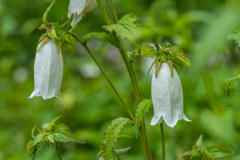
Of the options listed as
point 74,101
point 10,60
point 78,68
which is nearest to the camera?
point 74,101

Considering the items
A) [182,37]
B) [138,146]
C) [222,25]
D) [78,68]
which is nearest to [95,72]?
[78,68]

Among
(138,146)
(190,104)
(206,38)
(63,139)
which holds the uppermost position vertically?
(206,38)

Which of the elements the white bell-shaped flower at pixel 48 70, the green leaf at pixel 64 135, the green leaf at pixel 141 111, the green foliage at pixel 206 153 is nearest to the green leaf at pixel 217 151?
the green foliage at pixel 206 153

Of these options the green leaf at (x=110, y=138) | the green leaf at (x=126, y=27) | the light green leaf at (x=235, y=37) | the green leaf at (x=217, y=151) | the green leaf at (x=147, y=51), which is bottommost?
the green leaf at (x=217, y=151)

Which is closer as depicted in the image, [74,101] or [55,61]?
[55,61]

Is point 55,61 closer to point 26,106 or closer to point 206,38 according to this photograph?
point 206,38

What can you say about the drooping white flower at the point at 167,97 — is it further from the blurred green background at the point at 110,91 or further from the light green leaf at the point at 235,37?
the light green leaf at the point at 235,37

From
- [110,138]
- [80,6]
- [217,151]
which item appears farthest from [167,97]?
[80,6]

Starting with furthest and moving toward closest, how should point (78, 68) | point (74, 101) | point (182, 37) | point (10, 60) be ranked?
1. point (78, 68)
2. point (10, 60)
3. point (74, 101)
4. point (182, 37)
